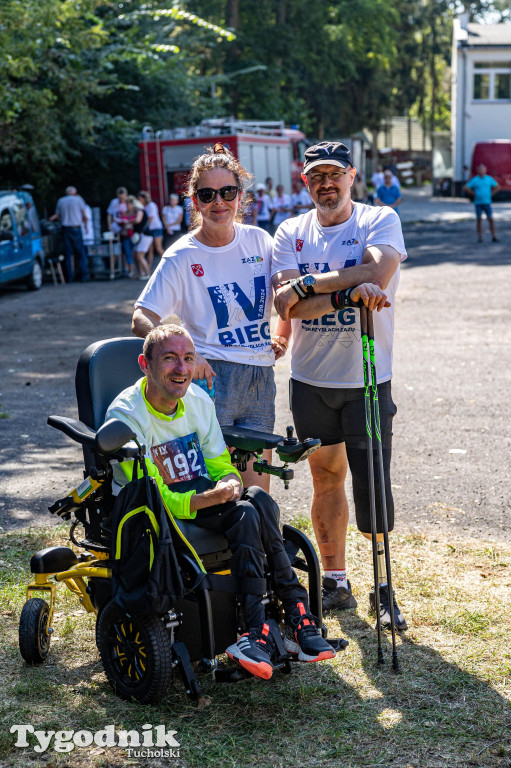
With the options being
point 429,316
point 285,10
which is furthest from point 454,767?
point 285,10

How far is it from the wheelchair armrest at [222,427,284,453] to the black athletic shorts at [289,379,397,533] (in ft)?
1.54

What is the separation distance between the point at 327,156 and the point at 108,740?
2468 mm

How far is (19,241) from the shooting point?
1728 cm

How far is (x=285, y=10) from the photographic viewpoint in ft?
140

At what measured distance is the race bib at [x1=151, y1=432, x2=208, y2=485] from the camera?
3.75 meters

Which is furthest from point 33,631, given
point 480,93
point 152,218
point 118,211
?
point 480,93

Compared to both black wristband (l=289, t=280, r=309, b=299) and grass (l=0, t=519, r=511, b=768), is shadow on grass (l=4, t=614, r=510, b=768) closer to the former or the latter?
grass (l=0, t=519, r=511, b=768)

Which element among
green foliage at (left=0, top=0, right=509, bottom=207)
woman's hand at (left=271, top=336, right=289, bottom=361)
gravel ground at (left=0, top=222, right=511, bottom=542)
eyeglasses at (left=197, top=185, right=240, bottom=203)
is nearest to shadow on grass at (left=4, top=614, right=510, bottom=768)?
woman's hand at (left=271, top=336, right=289, bottom=361)

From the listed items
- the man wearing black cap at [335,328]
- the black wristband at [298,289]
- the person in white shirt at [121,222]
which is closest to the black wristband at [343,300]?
the man wearing black cap at [335,328]

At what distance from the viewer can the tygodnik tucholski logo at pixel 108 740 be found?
10.9 ft

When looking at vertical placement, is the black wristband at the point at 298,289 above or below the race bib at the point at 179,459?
above

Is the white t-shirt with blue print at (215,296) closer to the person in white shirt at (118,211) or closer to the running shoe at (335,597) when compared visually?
the running shoe at (335,597)

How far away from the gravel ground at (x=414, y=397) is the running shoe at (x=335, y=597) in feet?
3.61

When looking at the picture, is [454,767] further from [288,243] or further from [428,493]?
[428,493]
